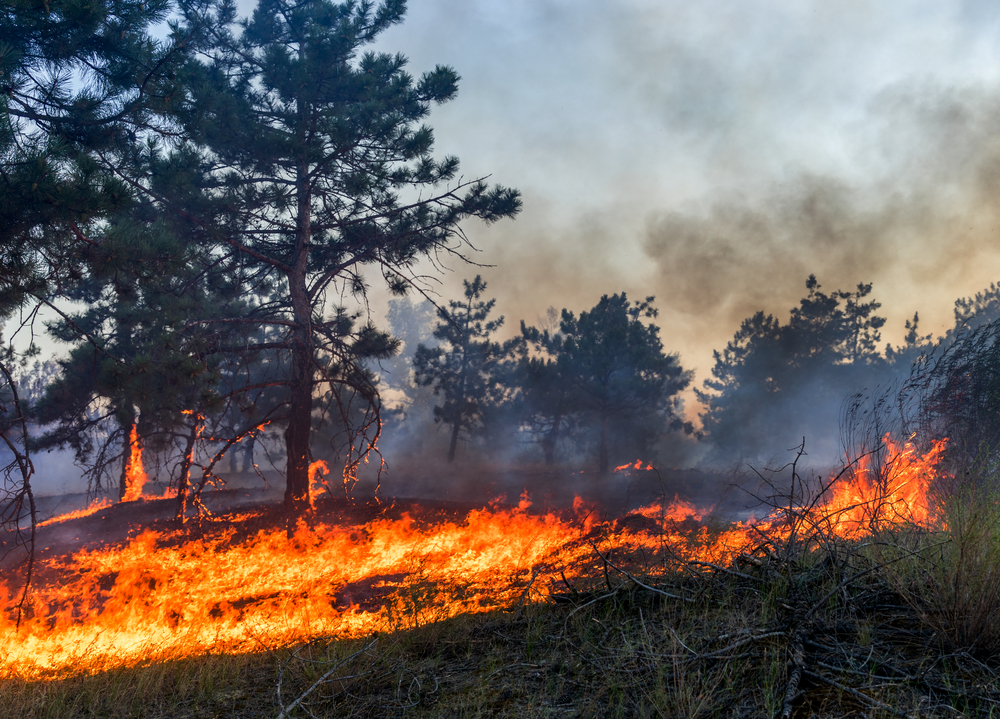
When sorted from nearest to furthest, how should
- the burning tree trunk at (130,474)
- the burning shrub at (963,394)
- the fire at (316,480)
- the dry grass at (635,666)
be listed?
the dry grass at (635,666) < the burning shrub at (963,394) < the fire at (316,480) < the burning tree trunk at (130,474)

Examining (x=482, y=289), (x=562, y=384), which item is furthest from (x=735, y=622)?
(x=482, y=289)

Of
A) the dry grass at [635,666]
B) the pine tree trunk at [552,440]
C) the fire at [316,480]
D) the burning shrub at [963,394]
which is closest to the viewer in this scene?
the dry grass at [635,666]

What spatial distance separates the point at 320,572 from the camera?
8.64 m

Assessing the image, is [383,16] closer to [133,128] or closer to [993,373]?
[133,128]

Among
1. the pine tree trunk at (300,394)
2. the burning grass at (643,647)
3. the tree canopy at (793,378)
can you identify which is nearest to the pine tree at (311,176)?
the pine tree trunk at (300,394)

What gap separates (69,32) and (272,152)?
207 inches

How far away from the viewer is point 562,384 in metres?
26.9

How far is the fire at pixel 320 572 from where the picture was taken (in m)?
4.88

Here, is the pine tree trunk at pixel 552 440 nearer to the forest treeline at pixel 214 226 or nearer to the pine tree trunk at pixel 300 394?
the forest treeline at pixel 214 226

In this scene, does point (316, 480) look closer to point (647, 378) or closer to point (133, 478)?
point (133, 478)

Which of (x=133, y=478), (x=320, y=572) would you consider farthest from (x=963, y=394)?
(x=133, y=478)

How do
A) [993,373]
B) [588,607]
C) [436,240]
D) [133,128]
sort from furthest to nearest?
[436,240] → [993,373] → [133,128] → [588,607]

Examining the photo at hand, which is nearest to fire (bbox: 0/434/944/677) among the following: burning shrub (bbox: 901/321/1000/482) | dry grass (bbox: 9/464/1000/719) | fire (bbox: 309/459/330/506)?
fire (bbox: 309/459/330/506)

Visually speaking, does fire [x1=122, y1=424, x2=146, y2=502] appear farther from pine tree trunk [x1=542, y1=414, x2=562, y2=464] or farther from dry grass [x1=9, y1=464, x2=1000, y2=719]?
pine tree trunk [x1=542, y1=414, x2=562, y2=464]
